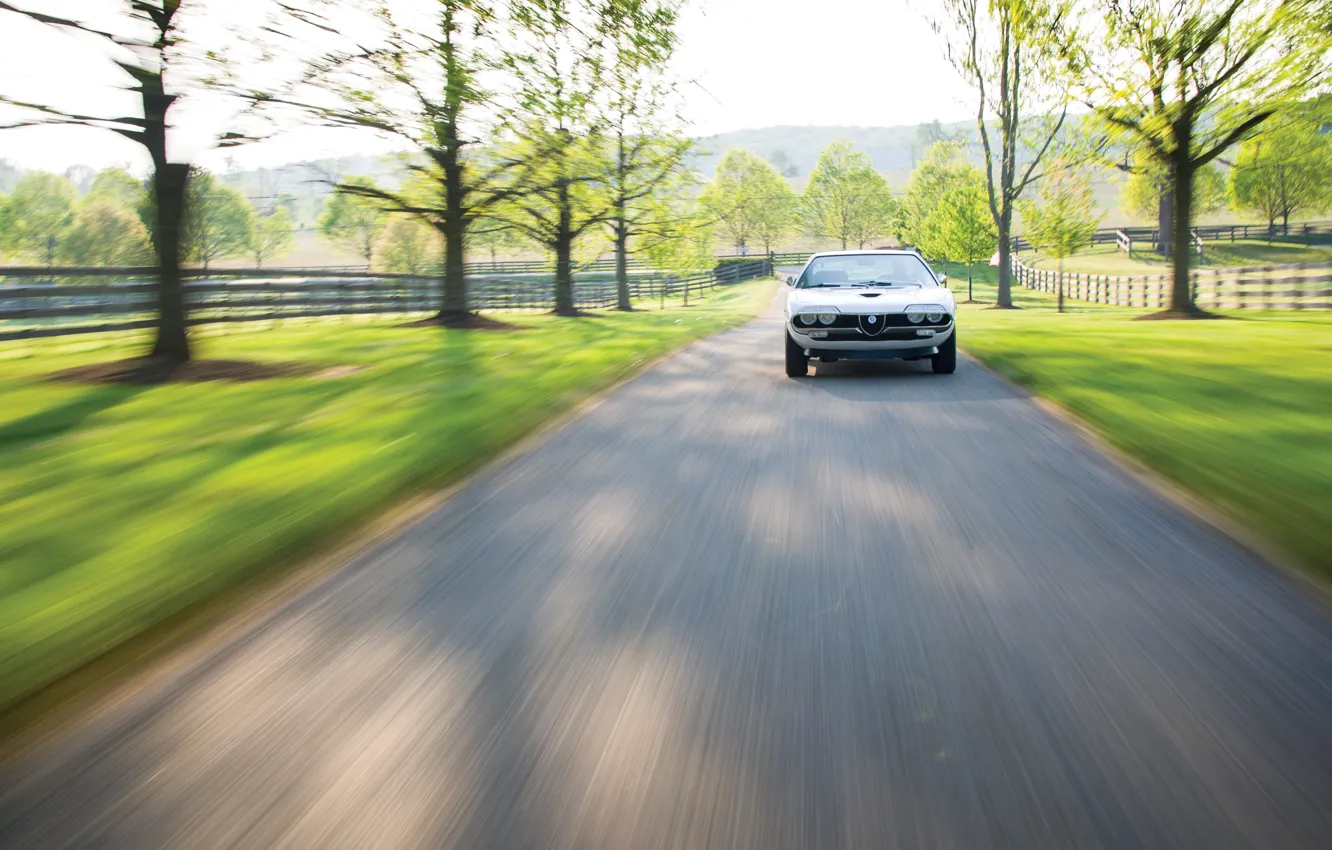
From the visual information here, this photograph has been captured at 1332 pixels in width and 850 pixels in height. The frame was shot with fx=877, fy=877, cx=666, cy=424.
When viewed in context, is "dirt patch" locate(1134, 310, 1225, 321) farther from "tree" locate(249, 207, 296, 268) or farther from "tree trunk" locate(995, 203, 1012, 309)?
"tree" locate(249, 207, 296, 268)

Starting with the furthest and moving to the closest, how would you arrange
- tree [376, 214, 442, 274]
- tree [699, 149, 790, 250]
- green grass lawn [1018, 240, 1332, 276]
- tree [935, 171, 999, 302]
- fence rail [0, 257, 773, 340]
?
tree [699, 149, 790, 250], tree [376, 214, 442, 274], green grass lawn [1018, 240, 1332, 276], tree [935, 171, 999, 302], fence rail [0, 257, 773, 340]

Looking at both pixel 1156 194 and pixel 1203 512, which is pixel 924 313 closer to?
pixel 1203 512

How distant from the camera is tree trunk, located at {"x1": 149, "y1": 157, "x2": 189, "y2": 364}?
11.9 metres

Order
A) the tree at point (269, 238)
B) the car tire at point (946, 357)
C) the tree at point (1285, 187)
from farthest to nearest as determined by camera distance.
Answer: the tree at point (269, 238), the tree at point (1285, 187), the car tire at point (946, 357)

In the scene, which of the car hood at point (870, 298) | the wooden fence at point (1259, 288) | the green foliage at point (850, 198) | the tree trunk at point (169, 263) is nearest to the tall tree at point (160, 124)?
the tree trunk at point (169, 263)

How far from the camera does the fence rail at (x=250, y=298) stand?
47.9ft

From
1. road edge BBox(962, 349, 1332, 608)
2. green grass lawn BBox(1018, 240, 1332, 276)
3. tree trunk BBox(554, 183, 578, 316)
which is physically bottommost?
road edge BBox(962, 349, 1332, 608)

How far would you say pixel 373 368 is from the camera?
1259cm

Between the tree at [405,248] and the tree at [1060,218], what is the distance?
4364cm

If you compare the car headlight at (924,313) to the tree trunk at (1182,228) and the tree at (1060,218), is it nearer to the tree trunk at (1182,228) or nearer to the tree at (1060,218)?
the tree trunk at (1182,228)

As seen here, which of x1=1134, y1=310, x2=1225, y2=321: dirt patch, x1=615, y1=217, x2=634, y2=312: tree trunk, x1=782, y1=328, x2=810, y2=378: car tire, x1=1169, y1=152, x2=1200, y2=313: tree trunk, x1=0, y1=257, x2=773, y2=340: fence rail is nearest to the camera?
x1=782, y1=328, x2=810, y2=378: car tire

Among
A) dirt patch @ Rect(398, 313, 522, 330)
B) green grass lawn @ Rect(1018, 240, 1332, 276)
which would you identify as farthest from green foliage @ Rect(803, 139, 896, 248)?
dirt patch @ Rect(398, 313, 522, 330)

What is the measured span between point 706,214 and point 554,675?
30848 millimetres

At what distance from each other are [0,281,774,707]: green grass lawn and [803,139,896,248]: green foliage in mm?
70042
